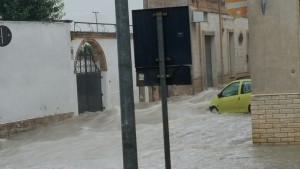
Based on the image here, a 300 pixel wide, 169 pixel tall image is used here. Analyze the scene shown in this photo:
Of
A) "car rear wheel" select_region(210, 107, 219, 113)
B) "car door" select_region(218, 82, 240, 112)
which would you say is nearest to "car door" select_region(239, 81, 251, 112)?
"car door" select_region(218, 82, 240, 112)

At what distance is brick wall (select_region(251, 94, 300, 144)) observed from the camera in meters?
10.5

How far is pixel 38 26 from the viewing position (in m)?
20.7

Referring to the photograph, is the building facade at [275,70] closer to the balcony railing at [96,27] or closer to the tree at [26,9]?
the tree at [26,9]

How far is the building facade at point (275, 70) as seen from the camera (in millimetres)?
10453

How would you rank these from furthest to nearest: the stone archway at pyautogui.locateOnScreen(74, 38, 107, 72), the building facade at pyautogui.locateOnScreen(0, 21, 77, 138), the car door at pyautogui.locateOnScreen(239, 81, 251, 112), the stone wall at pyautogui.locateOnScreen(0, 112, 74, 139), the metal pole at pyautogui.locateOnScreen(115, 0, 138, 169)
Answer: the stone archway at pyautogui.locateOnScreen(74, 38, 107, 72) < the building facade at pyautogui.locateOnScreen(0, 21, 77, 138) < the stone wall at pyautogui.locateOnScreen(0, 112, 74, 139) < the car door at pyautogui.locateOnScreen(239, 81, 251, 112) < the metal pole at pyautogui.locateOnScreen(115, 0, 138, 169)

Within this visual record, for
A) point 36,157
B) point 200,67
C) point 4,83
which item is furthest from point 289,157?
point 200,67

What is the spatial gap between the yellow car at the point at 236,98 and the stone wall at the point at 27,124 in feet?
19.9

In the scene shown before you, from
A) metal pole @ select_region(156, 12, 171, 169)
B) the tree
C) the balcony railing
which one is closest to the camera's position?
metal pole @ select_region(156, 12, 171, 169)

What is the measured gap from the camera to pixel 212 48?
3409 centimetres

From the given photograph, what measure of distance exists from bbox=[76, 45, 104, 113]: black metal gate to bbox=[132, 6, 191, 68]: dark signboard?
56.4ft

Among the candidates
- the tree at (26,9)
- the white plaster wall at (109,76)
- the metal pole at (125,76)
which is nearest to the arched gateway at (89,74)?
the white plaster wall at (109,76)

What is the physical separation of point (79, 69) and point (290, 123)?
13982 millimetres

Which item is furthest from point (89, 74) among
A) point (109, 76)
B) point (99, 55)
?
point (109, 76)

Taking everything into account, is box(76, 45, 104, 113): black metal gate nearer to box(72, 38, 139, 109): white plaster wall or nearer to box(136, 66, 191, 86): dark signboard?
box(72, 38, 139, 109): white plaster wall
